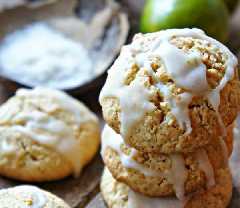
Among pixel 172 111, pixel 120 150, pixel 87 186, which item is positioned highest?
pixel 172 111

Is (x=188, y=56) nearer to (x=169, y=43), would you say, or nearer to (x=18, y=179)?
(x=169, y=43)

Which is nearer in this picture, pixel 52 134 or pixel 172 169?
pixel 172 169

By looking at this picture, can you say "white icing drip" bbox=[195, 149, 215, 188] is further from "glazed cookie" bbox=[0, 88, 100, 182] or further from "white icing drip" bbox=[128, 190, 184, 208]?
"glazed cookie" bbox=[0, 88, 100, 182]

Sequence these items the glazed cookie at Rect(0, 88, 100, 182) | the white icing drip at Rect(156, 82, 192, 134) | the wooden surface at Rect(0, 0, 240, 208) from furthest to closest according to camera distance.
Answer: the glazed cookie at Rect(0, 88, 100, 182)
the wooden surface at Rect(0, 0, 240, 208)
the white icing drip at Rect(156, 82, 192, 134)

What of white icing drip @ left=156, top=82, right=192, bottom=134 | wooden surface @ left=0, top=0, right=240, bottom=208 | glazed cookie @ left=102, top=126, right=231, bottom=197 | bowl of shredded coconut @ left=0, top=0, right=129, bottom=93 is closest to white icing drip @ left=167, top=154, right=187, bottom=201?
glazed cookie @ left=102, top=126, right=231, bottom=197

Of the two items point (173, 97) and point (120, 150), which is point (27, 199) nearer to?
point (120, 150)

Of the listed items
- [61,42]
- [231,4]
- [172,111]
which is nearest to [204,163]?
[172,111]
